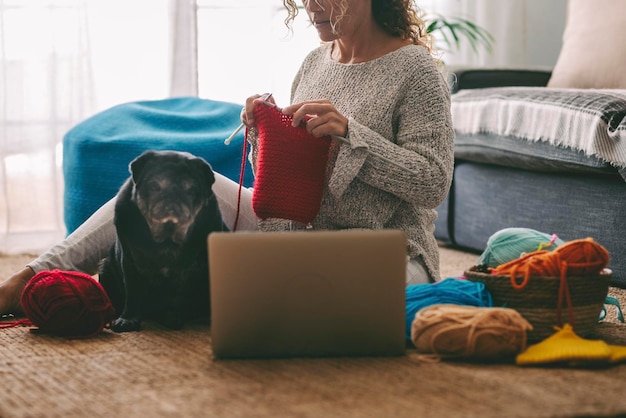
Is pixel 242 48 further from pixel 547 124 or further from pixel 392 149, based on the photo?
pixel 392 149

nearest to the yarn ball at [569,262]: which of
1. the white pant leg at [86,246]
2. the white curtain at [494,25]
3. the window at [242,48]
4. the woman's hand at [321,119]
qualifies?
the woman's hand at [321,119]

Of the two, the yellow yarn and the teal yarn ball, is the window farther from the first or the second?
the yellow yarn

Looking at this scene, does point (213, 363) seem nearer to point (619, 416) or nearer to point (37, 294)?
point (37, 294)

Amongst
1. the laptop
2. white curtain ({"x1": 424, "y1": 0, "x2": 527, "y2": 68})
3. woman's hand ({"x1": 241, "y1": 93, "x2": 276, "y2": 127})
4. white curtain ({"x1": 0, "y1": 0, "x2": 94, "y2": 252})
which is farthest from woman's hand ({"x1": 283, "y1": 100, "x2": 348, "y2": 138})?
white curtain ({"x1": 424, "y1": 0, "x2": 527, "y2": 68})

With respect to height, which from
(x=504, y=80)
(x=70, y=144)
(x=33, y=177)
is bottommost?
(x=33, y=177)

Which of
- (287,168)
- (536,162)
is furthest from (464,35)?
(287,168)

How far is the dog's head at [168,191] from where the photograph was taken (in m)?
1.50

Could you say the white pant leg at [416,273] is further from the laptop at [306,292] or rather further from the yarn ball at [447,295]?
the laptop at [306,292]

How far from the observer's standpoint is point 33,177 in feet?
10.1

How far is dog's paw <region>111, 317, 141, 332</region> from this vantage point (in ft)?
5.31

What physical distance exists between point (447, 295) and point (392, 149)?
0.97ft

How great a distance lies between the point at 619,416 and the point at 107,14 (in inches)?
101

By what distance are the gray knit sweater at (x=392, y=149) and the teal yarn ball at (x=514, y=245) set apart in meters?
0.12

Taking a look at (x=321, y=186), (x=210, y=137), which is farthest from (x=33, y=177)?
(x=321, y=186)
